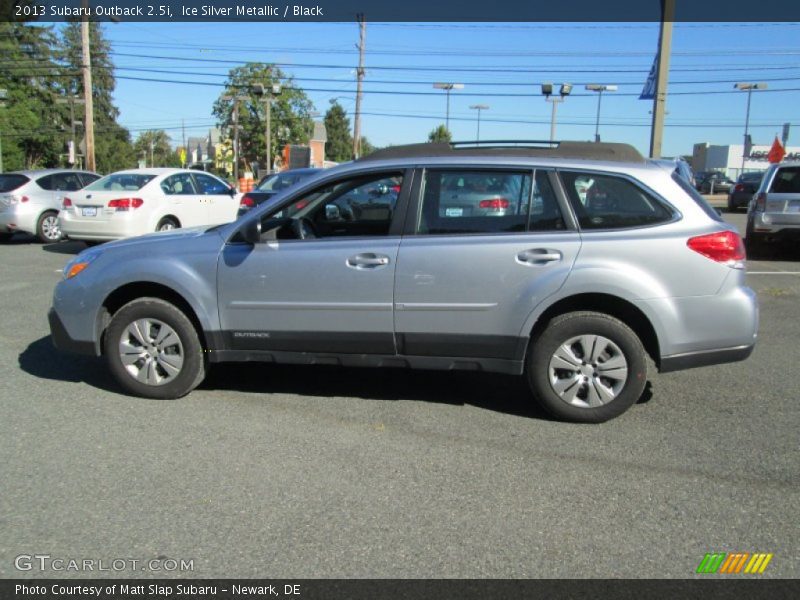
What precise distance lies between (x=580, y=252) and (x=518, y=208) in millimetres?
515

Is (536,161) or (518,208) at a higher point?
(536,161)

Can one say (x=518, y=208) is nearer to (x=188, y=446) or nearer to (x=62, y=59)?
(x=188, y=446)

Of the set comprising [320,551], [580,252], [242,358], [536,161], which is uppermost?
[536,161]

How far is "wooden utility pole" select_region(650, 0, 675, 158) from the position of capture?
1373 cm

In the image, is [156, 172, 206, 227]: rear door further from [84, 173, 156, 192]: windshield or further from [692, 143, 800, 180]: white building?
[692, 143, 800, 180]: white building

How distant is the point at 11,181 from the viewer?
14.4 m

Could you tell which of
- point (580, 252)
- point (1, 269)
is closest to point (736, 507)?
point (580, 252)

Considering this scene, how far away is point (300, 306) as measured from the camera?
4738 millimetres

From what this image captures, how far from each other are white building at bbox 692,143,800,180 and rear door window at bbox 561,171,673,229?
72.6 m

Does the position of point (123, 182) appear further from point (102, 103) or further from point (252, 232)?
point (102, 103)

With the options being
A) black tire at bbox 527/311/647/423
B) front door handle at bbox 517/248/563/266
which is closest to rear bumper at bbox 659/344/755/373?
black tire at bbox 527/311/647/423

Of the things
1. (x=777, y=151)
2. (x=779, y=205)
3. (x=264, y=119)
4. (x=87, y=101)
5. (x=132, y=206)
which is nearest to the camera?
(x=779, y=205)

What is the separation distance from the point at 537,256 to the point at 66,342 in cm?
353

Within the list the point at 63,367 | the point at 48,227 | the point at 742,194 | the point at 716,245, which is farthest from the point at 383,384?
the point at 742,194
